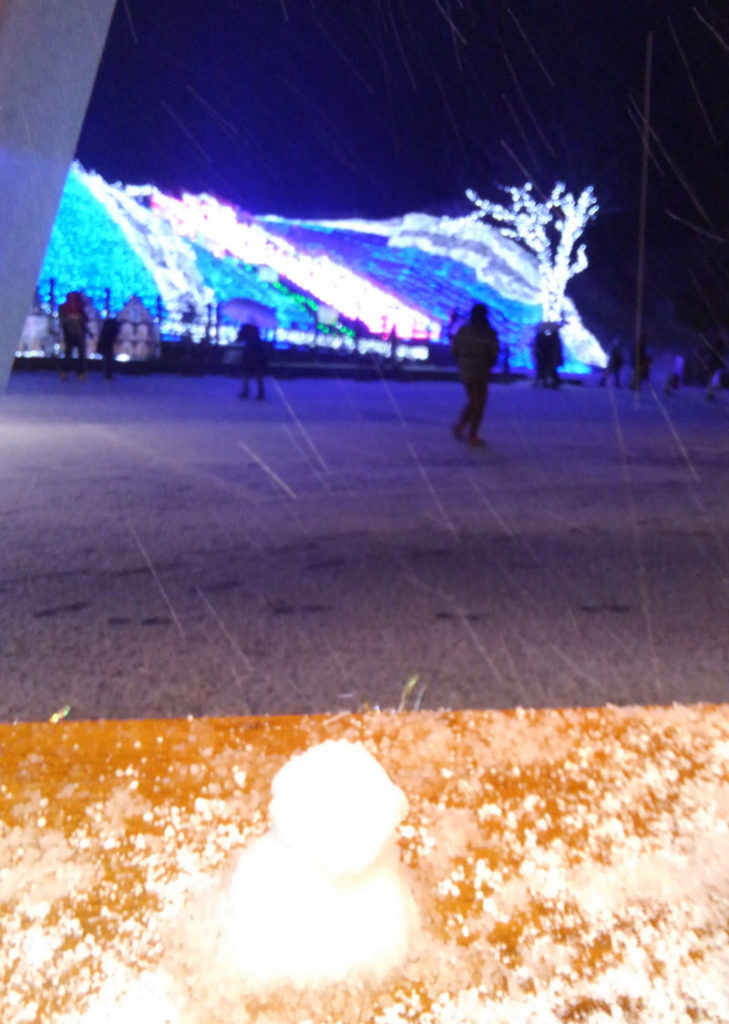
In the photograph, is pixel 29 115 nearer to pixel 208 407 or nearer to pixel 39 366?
pixel 208 407

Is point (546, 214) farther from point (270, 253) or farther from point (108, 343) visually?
point (108, 343)

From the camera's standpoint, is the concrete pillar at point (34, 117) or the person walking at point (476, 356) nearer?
the concrete pillar at point (34, 117)

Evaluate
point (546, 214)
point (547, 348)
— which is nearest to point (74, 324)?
point (547, 348)

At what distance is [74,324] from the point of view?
58.3 ft

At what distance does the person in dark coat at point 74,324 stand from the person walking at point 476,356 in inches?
382

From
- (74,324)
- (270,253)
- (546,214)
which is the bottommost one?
(74,324)

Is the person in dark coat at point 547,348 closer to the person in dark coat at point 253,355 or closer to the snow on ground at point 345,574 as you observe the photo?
the person in dark coat at point 253,355

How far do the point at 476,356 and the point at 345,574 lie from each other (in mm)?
6122

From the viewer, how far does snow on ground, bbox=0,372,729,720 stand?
10.6ft

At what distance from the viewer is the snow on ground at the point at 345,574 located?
3234 millimetres

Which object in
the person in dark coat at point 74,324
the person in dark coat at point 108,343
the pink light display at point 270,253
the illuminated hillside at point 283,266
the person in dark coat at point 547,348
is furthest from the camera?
the pink light display at point 270,253

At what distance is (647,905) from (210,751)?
39.9 inches

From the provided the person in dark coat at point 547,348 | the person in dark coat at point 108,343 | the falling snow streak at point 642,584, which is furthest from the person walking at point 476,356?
the person in dark coat at point 547,348

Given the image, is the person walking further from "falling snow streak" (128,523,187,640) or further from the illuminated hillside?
the illuminated hillside
